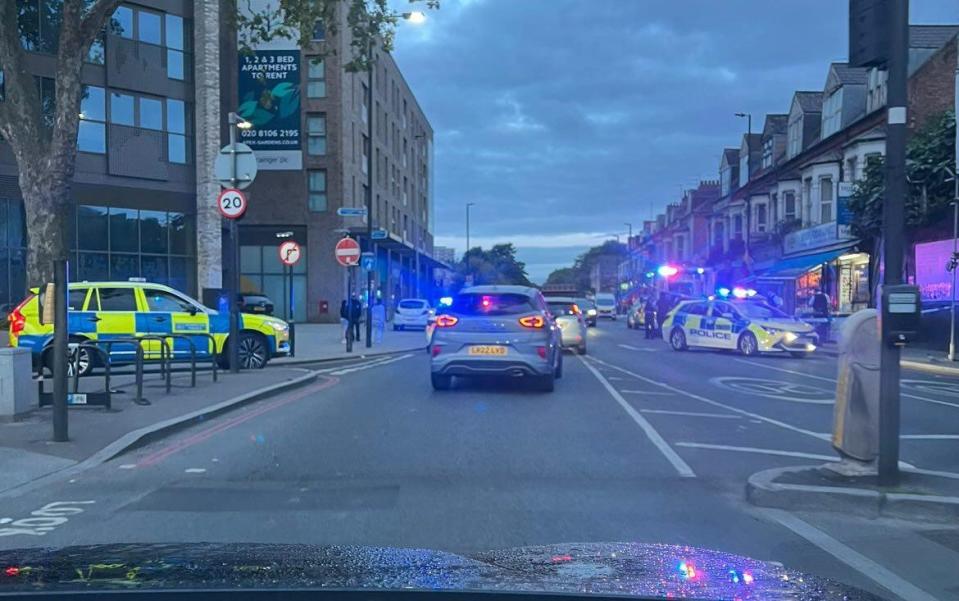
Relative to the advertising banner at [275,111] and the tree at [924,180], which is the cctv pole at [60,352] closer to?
the advertising banner at [275,111]

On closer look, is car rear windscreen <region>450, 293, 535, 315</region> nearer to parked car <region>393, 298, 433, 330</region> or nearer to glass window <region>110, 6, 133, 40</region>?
glass window <region>110, 6, 133, 40</region>

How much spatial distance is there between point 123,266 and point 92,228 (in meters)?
1.95

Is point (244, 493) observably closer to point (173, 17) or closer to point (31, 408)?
→ point (31, 408)

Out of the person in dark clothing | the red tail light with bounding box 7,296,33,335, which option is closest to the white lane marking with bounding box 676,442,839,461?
the red tail light with bounding box 7,296,33,335

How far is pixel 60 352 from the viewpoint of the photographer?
847 cm

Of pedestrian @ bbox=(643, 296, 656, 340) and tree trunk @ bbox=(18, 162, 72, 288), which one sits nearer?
tree trunk @ bbox=(18, 162, 72, 288)

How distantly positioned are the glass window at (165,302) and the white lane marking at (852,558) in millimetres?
12503

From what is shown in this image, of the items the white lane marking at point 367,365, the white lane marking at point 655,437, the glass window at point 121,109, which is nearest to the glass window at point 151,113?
the glass window at point 121,109

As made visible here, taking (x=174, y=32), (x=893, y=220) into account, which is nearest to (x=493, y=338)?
(x=893, y=220)

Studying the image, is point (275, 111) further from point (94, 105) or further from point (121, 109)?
point (94, 105)

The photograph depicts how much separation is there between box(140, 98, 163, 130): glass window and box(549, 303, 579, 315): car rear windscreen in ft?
58.7

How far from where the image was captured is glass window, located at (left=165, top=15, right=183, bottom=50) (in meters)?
31.5

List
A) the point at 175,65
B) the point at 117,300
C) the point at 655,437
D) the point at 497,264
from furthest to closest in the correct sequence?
the point at 497,264 → the point at 175,65 → the point at 117,300 → the point at 655,437

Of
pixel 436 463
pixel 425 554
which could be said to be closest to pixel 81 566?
pixel 425 554
